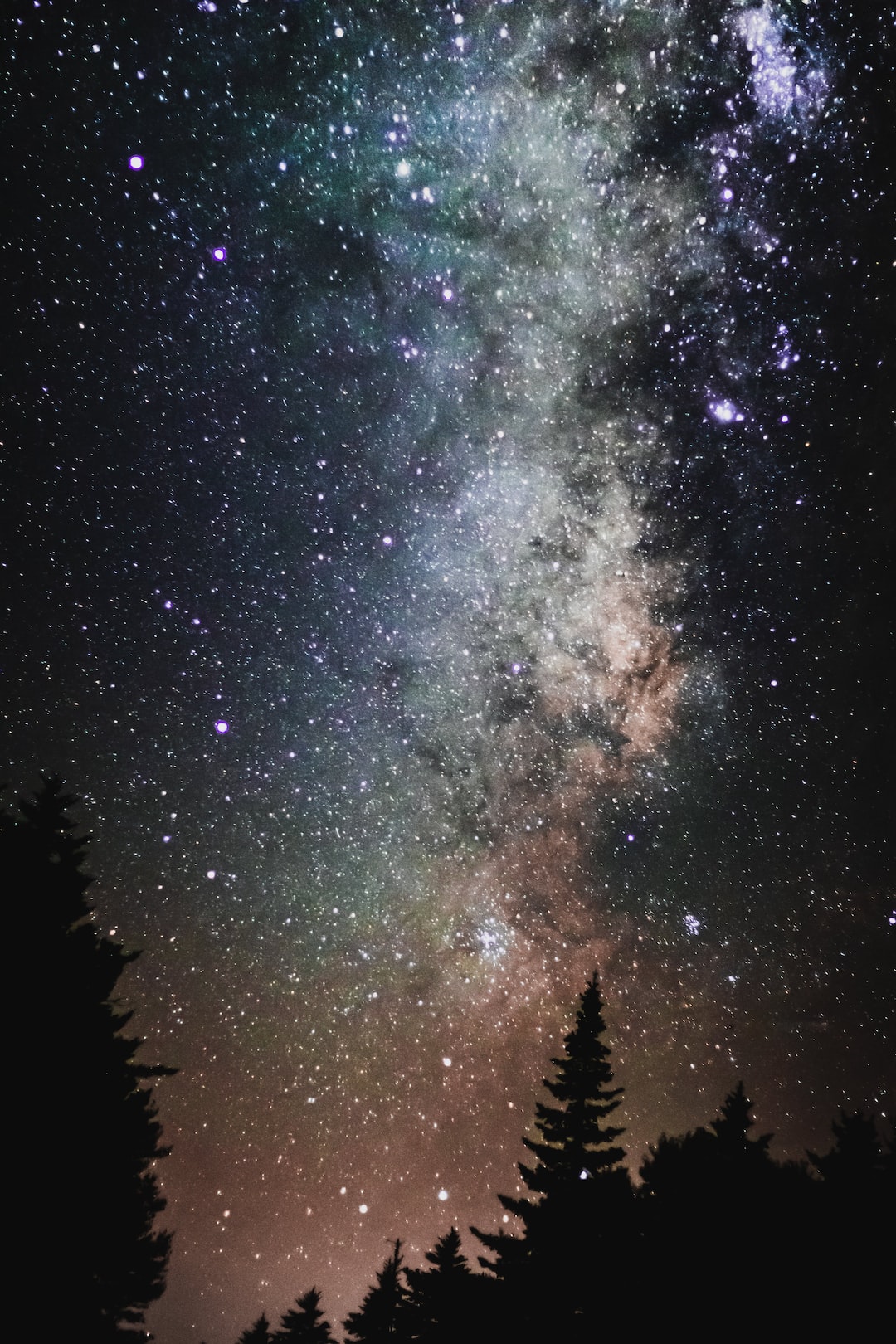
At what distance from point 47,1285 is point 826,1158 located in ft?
49.8

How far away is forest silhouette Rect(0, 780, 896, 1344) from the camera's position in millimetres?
8297

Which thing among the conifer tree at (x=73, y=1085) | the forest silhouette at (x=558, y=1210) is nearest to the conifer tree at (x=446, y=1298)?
the forest silhouette at (x=558, y=1210)

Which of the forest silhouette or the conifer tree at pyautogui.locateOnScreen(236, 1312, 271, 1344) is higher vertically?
the forest silhouette

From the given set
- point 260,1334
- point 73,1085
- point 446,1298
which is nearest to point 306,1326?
point 260,1334

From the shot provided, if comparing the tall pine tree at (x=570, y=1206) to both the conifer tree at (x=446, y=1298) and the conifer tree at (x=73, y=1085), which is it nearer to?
the conifer tree at (x=446, y=1298)

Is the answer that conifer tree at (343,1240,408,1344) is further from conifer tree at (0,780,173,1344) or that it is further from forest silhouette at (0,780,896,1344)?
conifer tree at (0,780,173,1344)

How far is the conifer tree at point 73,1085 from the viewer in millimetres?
8102

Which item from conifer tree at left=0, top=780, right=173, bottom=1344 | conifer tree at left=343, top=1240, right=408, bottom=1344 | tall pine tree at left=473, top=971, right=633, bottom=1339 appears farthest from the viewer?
conifer tree at left=343, top=1240, right=408, bottom=1344

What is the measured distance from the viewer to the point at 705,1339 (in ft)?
27.9

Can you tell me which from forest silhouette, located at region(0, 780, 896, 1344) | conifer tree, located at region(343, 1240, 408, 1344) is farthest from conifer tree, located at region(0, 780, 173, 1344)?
conifer tree, located at region(343, 1240, 408, 1344)

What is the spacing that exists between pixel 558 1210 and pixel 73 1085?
1008 centimetres

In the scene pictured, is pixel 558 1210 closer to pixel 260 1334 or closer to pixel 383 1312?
pixel 383 1312

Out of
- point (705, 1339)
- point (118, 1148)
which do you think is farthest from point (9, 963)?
point (705, 1339)

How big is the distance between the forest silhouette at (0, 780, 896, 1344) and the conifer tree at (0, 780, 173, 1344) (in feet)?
0.09
